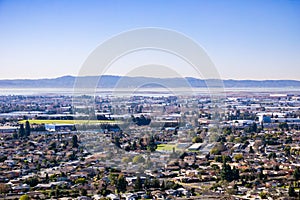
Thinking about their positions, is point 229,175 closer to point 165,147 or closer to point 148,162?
point 148,162

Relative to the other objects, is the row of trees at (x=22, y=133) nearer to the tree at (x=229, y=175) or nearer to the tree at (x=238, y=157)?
the tree at (x=238, y=157)

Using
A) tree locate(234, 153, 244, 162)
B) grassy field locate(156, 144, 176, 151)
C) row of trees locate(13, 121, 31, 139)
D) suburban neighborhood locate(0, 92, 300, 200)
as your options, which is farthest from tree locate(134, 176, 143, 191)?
row of trees locate(13, 121, 31, 139)

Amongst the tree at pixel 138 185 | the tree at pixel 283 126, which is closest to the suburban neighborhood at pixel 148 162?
the tree at pixel 138 185

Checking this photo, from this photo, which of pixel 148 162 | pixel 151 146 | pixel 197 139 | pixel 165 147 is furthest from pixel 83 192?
pixel 197 139

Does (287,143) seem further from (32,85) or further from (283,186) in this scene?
(32,85)

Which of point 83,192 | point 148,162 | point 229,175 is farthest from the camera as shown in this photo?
point 148,162

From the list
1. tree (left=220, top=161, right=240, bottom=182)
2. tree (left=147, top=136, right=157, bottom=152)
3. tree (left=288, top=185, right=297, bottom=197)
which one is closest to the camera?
tree (left=288, top=185, right=297, bottom=197)

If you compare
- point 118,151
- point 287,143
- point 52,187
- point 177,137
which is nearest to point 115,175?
point 52,187

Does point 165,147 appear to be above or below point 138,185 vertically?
above

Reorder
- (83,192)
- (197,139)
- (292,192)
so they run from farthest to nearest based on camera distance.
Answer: (197,139) → (83,192) → (292,192)

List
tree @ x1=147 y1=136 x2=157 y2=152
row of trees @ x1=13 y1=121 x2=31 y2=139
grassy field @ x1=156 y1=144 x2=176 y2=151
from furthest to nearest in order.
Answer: row of trees @ x1=13 y1=121 x2=31 y2=139 < grassy field @ x1=156 y1=144 x2=176 y2=151 < tree @ x1=147 y1=136 x2=157 y2=152

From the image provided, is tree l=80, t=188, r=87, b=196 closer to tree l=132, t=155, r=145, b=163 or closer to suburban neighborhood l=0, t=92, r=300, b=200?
suburban neighborhood l=0, t=92, r=300, b=200
